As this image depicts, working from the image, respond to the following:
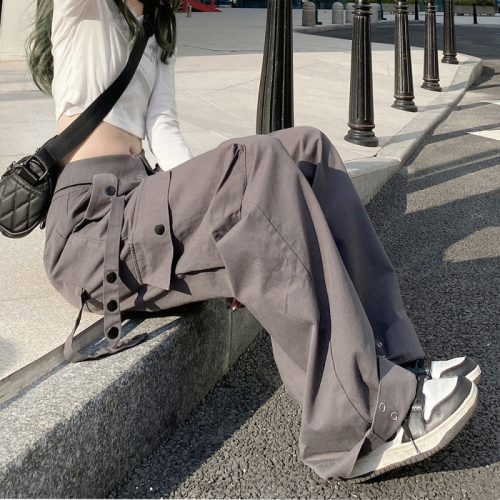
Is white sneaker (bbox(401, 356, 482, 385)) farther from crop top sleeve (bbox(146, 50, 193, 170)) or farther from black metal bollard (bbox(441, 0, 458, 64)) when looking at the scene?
black metal bollard (bbox(441, 0, 458, 64))

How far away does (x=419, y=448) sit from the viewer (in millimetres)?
1940

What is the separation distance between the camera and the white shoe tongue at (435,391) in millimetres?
1947

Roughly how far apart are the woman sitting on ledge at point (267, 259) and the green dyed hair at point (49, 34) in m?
0.03

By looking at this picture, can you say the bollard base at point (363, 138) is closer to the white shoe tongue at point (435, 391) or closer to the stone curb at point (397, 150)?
the stone curb at point (397, 150)

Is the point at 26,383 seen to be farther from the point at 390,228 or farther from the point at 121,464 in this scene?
the point at 390,228

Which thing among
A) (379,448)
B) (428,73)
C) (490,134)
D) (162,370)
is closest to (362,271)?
(379,448)

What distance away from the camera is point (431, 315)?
10.5 ft

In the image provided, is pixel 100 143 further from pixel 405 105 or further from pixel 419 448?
pixel 405 105

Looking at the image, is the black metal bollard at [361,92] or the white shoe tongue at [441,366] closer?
the white shoe tongue at [441,366]

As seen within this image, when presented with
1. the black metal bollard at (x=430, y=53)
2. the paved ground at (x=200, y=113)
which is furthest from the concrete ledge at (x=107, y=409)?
the black metal bollard at (x=430, y=53)

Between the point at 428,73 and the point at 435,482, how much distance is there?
28.7ft

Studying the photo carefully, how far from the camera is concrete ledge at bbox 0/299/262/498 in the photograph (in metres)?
1.65

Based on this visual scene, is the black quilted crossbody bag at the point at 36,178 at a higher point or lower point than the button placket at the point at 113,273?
higher

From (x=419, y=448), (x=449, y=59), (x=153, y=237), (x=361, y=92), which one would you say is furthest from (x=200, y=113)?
(x=449, y=59)
